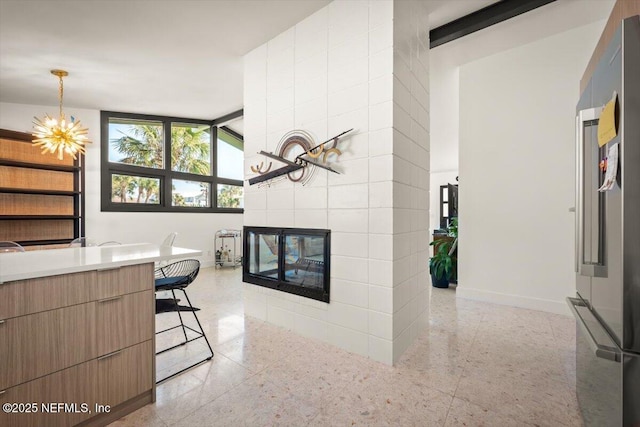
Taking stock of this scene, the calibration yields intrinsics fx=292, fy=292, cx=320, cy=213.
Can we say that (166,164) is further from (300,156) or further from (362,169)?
(362,169)

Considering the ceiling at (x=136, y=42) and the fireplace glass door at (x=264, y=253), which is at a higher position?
the ceiling at (x=136, y=42)

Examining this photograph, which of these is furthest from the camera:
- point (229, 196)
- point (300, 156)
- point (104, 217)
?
point (229, 196)

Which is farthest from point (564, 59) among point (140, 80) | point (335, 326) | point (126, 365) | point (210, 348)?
point (140, 80)

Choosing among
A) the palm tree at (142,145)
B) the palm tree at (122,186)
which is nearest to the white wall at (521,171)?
the palm tree at (142,145)

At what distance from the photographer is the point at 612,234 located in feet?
3.43

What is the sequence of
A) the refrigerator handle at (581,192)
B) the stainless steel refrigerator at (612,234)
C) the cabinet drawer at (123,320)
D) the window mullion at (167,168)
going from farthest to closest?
the window mullion at (167,168), the cabinet drawer at (123,320), the refrigerator handle at (581,192), the stainless steel refrigerator at (612,234)

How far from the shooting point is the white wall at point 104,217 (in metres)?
4.16

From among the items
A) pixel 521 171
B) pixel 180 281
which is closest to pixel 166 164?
pixel 180 281

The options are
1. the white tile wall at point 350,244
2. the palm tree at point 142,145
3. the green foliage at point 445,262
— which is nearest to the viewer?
the white tile wall at point 350,244

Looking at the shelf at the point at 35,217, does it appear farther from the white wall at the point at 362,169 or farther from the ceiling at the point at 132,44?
the white wall at the point at 362,169

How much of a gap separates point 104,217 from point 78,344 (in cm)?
415

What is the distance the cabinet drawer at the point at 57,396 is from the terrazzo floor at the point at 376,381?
0.24 metres

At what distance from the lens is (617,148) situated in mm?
990

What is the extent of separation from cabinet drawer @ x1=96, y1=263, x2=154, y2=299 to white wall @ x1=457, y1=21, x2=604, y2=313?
339 cm
